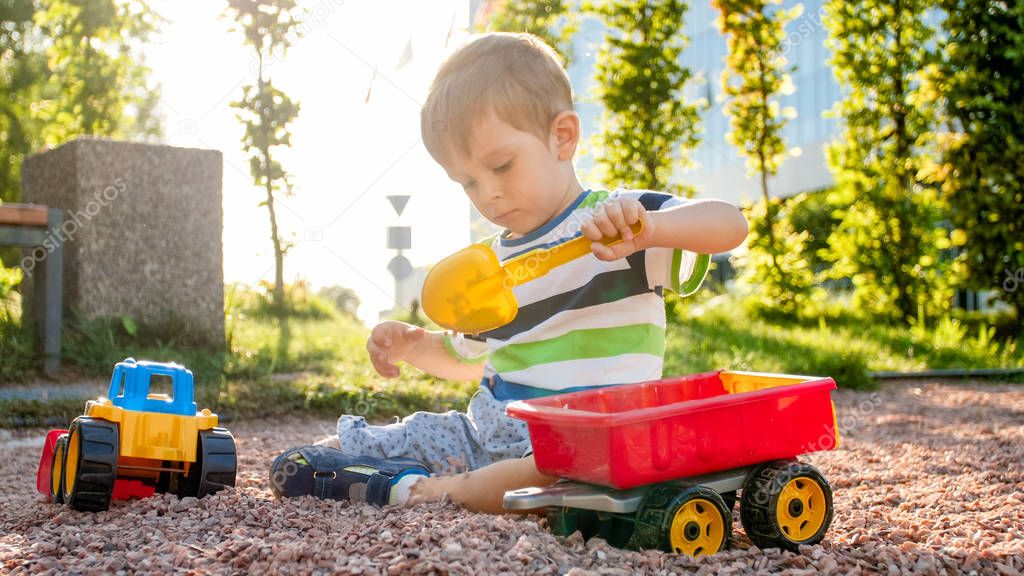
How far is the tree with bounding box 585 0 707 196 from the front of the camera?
23.3 feet

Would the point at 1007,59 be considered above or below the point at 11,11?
below

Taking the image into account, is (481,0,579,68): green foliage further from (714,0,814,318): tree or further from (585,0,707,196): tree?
(714,0,814,318): tree

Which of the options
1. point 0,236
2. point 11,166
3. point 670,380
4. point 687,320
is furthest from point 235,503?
point 11,166

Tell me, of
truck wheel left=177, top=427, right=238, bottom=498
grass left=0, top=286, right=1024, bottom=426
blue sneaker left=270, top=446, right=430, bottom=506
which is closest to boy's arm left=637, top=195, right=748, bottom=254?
blue sneaker left=270, top=446, right=430, bottom=506

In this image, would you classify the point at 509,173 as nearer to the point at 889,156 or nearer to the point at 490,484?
the point at 490,484

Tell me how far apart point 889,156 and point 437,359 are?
567 centimetres

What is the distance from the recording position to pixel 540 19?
24.2 ft

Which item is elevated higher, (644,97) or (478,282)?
(644,97)

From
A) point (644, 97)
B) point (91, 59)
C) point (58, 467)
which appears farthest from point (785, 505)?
point (91, 59)

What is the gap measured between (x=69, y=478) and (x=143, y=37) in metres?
7.50

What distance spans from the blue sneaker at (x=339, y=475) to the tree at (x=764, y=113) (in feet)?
19.6

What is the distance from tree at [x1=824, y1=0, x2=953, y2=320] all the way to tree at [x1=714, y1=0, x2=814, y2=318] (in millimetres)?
496

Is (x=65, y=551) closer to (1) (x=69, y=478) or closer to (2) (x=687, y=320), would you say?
(1) (x=69, y=478)

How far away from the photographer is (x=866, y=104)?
7051mm
